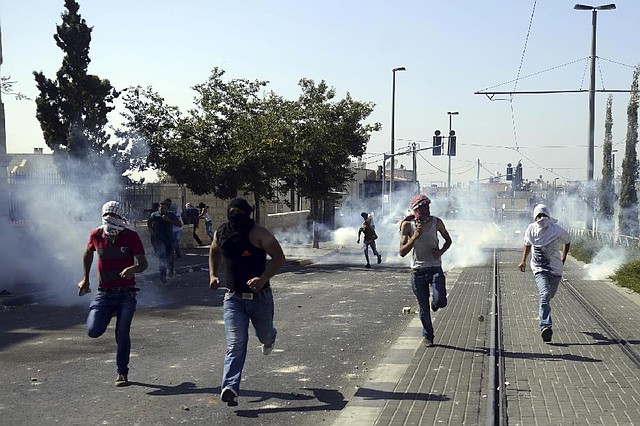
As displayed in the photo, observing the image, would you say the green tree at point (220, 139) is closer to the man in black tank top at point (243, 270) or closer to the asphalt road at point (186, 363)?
the asphalt road at point (186, 363)

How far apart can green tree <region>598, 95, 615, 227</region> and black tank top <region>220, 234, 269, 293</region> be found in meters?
30.0

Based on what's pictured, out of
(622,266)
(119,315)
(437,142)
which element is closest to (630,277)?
(622,266)

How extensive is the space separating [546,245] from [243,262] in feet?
14.6

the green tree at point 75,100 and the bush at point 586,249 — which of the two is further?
the green tree at point 75,100

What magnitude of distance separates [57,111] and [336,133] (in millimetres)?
10780

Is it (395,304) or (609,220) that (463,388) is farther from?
(609,220)

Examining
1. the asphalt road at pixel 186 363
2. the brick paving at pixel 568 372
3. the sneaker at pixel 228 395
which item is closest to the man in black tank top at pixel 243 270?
the sneaker at pixel 228 395

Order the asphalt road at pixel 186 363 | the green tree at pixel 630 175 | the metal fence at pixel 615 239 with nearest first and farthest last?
the asphalt road at pixel 186 363 → the metal fence at pixel 615 239 → the green tree at pixel 630 175

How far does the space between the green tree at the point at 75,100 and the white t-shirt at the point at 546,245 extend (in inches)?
886

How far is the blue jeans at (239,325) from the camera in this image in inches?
249

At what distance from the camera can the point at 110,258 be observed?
720 cm

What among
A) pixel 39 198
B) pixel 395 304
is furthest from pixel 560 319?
pixel 39 198

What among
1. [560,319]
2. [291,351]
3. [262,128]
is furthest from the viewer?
[262,128]

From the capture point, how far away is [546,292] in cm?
941
